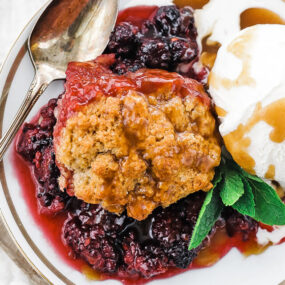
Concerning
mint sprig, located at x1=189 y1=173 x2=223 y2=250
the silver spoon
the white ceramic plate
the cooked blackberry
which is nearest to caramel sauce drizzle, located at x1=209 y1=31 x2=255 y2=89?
the cooked blackberry

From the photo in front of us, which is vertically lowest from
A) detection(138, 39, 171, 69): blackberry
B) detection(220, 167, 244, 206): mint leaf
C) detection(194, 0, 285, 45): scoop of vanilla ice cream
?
detection(220, 167, 244, 206): mint leaf

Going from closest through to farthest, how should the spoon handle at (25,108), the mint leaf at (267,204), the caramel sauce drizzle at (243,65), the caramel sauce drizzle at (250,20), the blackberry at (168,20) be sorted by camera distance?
1. the caramel sauce drizzle at (243,65)
2. the mint leaf at (267,204)
3. the spoon handle at (25,108)
4. the blackberry at (168,20)
5. the caramel sauce drizzle at (250,20)

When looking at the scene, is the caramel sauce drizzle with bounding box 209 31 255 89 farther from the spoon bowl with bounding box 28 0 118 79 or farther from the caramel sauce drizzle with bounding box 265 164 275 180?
the spoon bowl with bounding box 28 0 118 79

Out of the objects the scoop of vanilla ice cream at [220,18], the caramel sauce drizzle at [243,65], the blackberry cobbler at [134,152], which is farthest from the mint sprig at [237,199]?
the scoop of vanilla ice cream at [220,18]

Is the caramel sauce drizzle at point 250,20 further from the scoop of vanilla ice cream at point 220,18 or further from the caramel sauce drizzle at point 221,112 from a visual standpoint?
the caramel sauce drizzle at point 221,112

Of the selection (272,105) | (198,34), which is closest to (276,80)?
(272,105)

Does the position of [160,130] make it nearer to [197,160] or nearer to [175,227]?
[197,160]

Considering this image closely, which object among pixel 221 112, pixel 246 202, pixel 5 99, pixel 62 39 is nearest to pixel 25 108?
pixel 5 99
